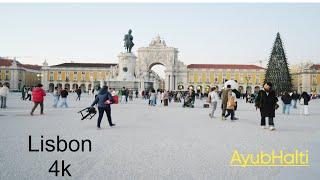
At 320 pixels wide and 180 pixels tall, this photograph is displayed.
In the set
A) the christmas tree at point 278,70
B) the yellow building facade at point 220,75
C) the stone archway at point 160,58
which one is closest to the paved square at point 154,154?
the christmas tree at point 278,70

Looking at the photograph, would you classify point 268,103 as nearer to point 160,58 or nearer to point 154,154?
point 154,154

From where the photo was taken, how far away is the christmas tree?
4641 centimetres

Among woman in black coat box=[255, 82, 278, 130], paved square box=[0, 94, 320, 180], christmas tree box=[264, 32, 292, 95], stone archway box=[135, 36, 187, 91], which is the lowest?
paved square box=[0, 94, 320, 180]

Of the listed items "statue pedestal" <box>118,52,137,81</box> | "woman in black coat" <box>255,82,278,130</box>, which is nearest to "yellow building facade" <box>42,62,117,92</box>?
"statue pedestal" <box>118,52,137,81</box>

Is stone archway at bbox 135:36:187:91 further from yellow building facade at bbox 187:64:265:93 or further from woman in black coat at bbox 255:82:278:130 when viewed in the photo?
woman in black coat at bbox 255:82:278:130

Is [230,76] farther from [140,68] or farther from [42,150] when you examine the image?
[42,150]

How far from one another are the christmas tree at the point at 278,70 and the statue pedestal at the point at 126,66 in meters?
16.0

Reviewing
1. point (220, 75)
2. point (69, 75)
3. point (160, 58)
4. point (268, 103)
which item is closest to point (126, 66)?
point (268, 103)

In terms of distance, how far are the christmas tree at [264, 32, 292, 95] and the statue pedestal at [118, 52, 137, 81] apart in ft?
52.4

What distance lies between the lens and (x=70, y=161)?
6.45 metres

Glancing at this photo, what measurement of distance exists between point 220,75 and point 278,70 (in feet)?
207

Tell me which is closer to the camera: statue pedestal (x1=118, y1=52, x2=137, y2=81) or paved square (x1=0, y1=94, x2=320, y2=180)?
paved square (x1=0, y1=94, x2=320, y2=180)

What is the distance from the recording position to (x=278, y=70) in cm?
4684

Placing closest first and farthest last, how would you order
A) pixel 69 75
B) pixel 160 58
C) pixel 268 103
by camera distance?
pixel 268 103 → pixel 160 58 → pixel 69 75
